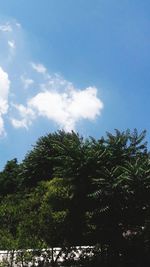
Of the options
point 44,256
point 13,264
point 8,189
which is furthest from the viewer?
point 8,189

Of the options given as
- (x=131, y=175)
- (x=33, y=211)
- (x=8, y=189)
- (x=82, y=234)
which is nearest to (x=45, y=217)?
(x=33, y=211)

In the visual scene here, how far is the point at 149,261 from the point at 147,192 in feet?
11.3

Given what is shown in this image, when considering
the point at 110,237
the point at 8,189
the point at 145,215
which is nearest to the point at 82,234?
the point at 110,237

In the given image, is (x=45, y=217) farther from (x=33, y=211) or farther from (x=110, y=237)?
(x=110, y=237)

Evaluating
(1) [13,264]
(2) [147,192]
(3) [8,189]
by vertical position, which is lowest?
(1) [13,264]

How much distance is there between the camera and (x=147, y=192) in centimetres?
2384

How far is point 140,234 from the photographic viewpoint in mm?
24375

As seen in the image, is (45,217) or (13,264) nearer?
(13,264)

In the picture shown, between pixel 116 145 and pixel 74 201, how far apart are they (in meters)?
3.64

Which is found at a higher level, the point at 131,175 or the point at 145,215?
the point at 131,175

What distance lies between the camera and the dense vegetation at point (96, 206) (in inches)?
928

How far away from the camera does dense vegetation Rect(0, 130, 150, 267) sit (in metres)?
23.6

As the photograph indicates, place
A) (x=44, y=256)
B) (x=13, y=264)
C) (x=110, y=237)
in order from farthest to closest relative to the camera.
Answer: (x=110, y=237)
(x=44, y=256)
(x=13, y=264)

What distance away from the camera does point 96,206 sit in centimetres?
2469
